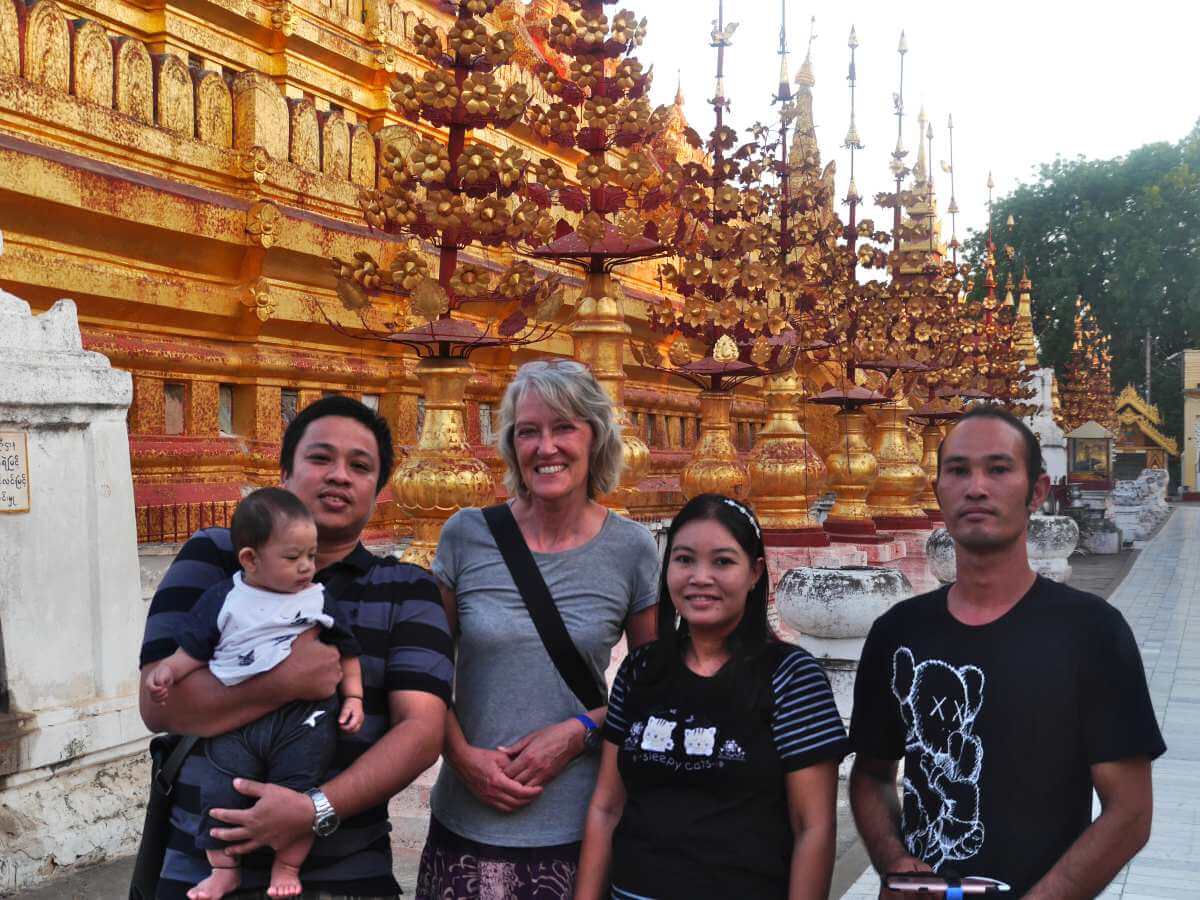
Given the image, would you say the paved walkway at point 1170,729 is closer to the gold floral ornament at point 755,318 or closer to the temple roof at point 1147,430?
the gold floral ornament at point 755,318

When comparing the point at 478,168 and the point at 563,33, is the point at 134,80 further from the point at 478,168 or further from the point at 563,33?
the point at 478,168

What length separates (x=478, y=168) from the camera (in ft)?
21.5

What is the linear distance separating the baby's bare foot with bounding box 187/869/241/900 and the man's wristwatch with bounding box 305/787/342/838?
0.18 metres

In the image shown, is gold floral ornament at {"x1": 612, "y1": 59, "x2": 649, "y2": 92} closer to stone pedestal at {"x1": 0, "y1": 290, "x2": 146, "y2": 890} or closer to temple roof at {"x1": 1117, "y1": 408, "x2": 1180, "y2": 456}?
stone pedestal at {"x1": 0, "y1": 290, "x2": 146, "y2": 890}

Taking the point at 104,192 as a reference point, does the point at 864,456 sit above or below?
below

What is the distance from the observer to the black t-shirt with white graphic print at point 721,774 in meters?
2.55

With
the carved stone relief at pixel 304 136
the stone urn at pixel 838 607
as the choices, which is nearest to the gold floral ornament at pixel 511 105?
the stone urn at pixel 838 607

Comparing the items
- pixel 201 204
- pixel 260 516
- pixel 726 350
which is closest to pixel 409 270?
pixel 201 204

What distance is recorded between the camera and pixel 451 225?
259 inches

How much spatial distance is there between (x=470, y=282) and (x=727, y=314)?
10.7 feet

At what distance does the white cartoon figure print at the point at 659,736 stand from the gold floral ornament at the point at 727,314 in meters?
6.99

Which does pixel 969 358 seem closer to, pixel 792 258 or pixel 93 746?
pixel 792 258

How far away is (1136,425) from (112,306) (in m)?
61.5

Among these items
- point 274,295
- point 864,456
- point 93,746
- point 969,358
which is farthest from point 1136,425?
point 93,746
